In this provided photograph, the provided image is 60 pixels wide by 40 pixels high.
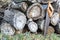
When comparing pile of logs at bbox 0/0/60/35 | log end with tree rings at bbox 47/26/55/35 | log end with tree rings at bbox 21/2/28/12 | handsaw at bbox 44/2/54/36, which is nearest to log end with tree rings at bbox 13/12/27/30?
pile of logs at bbox 0/0/60/35

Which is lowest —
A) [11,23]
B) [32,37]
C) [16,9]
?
[32,37]

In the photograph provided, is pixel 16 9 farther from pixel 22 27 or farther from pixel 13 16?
pixel 22 27

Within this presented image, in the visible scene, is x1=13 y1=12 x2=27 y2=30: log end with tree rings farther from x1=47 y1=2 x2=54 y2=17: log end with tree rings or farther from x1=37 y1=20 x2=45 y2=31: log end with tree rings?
x1=47 y1=2 x2=54 y2=17: log end with tree rings

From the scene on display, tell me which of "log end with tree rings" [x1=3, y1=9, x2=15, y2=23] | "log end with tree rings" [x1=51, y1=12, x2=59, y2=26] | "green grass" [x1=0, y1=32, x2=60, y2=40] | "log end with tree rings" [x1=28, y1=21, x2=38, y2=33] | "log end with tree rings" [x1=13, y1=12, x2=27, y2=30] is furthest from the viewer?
"log end with tree rings" [x1=51, y1=12, x2=59, y2=26]

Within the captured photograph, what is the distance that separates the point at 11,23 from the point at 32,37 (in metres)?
0.59

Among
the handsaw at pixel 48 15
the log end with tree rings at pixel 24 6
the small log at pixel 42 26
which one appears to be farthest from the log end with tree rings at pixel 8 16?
the handsaw at pixel 48 15

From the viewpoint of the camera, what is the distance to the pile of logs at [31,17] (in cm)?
412

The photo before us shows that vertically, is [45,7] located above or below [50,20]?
above

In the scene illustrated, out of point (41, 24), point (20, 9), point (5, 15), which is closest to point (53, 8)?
point (41, 24)

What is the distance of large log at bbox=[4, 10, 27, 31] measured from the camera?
4.06 meters

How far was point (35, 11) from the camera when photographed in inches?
169

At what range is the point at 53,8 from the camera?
4.61m

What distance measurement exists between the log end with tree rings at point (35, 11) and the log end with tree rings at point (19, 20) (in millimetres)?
170

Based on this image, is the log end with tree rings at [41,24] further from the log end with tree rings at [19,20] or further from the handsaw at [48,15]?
the log end with tree rings at [19,20]
